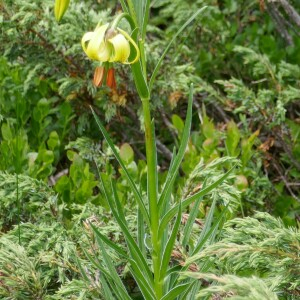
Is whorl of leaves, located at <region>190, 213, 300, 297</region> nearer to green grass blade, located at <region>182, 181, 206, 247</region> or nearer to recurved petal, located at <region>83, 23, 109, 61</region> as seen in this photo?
green grass blade, located at <region>182, 181, 206, 247</region>

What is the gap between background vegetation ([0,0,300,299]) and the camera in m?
1.99

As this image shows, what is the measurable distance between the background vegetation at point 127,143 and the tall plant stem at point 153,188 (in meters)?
0.14

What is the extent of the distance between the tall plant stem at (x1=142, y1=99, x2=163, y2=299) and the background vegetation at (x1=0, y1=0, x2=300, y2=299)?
139 millimetres

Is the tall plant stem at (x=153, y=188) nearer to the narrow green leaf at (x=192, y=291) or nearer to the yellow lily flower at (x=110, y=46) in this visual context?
the narrow green leaf at (x=192, y=291)

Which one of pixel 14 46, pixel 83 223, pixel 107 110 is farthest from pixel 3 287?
pixel 14 46

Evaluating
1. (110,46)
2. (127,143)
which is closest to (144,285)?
(110,46)

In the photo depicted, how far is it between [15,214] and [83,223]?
29 cm

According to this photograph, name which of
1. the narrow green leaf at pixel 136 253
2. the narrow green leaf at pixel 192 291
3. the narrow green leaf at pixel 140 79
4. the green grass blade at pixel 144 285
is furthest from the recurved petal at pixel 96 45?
the narrow green leaf at pixel 192 291

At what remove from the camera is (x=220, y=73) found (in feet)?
11.6

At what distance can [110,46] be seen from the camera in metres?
1.49

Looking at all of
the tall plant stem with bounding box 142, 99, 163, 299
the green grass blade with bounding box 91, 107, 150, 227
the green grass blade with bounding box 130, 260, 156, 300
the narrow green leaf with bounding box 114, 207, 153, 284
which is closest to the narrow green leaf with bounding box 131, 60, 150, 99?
the tall plant stem with bounding box 142, 99, 163, 299

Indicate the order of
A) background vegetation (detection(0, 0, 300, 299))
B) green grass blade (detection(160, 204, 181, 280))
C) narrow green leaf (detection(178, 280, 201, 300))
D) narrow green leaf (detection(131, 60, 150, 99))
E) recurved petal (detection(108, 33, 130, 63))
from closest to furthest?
recurved petal (detection(108, 33, 130, 63))
narrow green leaf (detection(131, 60, 150, 99))
green grass blade (detection(160, 204, 181, 280))
narrow green leaf (detection(178, 280, 201, 300))
background vegetation (detection(0, 0, 300, 299))

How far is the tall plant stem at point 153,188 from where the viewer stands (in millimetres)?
1638

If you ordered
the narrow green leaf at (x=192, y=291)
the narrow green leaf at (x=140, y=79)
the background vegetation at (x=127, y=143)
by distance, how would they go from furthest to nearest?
the background vegetation at (x=127, y=143)
the narrow green leaf at (x=192, y=291)
the narrow green leaf at (x=140, y=79)
